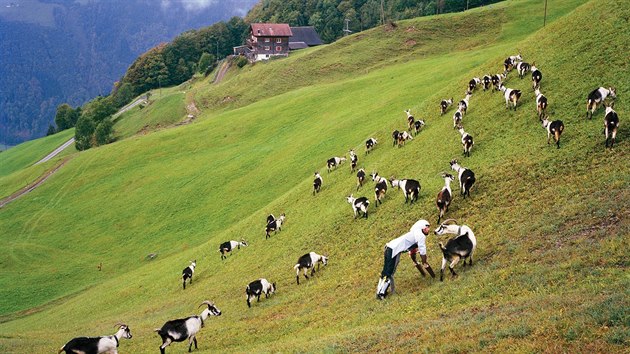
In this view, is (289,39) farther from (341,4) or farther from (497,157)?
(497,157)

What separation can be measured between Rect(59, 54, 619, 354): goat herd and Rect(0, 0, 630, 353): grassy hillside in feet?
2.21

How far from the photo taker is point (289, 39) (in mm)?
158875

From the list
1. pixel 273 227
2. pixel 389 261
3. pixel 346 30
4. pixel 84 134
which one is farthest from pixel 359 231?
pixel 346 30

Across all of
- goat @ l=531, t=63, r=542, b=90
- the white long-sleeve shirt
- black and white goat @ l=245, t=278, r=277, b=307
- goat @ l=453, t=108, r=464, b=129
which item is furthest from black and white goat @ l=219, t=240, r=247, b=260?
goat @ l=531, t=63, r=542, b=90

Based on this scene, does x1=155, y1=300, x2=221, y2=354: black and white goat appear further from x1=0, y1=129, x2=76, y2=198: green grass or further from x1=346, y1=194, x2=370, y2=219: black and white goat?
x1=0, y1=129, x2=76, y2=198: green grass

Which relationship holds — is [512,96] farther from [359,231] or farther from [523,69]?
[359,231]

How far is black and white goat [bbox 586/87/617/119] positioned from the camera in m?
24.8

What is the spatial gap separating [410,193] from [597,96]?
1071cm

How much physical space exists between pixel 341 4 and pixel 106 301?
17964cm

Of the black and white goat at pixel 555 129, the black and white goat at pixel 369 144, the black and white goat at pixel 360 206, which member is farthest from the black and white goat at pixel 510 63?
the black and white goat at pixel 360 206

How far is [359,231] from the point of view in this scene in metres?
27.0

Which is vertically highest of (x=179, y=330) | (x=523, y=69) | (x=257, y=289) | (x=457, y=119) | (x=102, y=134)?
(x=523, y=69)

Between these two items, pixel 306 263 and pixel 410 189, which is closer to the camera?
pixel 306 263

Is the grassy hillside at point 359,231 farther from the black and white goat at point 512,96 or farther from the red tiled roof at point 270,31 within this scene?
the red tiled roof at point 270,31
